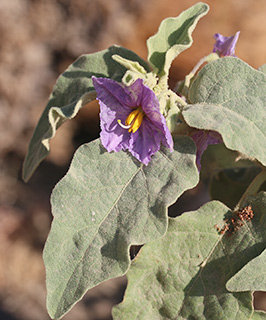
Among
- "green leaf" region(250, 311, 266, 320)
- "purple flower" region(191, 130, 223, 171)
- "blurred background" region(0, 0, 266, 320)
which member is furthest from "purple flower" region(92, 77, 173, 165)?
"blurred background" region(0, 0, 266, 320)

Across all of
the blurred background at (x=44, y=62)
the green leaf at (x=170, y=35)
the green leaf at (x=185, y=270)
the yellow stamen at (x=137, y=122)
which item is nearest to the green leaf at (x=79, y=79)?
the green leaf at (x=170, y=35)

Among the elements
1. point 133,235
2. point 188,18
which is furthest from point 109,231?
point 188,18

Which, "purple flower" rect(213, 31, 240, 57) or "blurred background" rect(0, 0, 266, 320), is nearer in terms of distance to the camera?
"purple flower" rect(213, 31, 240, 57)

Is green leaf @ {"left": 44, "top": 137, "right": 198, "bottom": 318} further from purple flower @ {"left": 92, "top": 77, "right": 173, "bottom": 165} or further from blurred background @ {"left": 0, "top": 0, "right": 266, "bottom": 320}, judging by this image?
blurred background @ {"left": 0, "top": 0, "right": 266, "bottom": 320}

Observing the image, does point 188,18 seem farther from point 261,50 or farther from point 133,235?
point 261,50

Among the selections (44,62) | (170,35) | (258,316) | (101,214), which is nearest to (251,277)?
(258,316)

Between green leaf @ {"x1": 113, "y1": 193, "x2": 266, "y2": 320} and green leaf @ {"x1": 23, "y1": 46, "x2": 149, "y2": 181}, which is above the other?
green leaf @ {"x1": 23, "y1": 46, "x2": 149, "y2": 181}

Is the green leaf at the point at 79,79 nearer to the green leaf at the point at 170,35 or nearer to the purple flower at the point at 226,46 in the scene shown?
the green leaf at the point at 170,35
